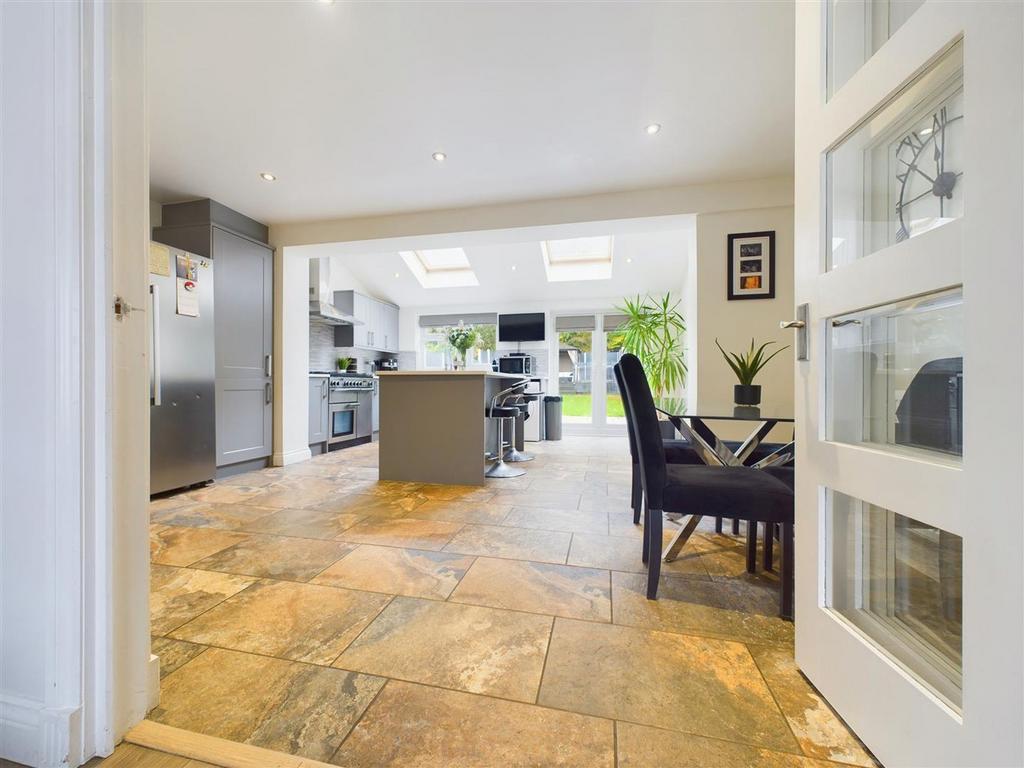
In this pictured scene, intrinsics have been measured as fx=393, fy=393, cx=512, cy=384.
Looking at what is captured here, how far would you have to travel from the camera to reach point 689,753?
905 mm

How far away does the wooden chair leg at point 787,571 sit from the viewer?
1.44m

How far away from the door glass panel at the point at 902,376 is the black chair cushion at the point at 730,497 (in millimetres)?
457

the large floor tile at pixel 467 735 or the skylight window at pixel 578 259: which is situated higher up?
the skylight window at pixel 578 259

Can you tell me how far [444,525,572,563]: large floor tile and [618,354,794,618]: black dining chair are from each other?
59cm

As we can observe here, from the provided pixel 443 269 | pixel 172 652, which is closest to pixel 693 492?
pixel 172 652

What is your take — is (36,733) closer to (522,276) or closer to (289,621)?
(289,621)

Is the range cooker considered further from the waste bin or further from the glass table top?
the glass table top

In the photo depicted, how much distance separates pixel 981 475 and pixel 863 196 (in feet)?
2.52

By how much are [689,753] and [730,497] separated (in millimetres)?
827

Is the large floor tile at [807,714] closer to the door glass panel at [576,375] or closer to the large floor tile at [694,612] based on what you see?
the large floor tile at [694,612]

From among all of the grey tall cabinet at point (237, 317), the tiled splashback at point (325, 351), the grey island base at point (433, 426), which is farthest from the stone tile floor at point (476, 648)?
the tiled splashback at point (325, 351)

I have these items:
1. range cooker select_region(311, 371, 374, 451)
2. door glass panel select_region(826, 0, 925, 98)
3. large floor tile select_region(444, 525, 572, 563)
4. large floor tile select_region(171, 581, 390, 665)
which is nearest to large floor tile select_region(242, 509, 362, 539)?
large floor tile select_region(171, 581, 390, 665)

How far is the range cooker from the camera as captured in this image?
17.2 feet

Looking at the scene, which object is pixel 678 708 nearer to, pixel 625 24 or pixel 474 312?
pixel 625 24
